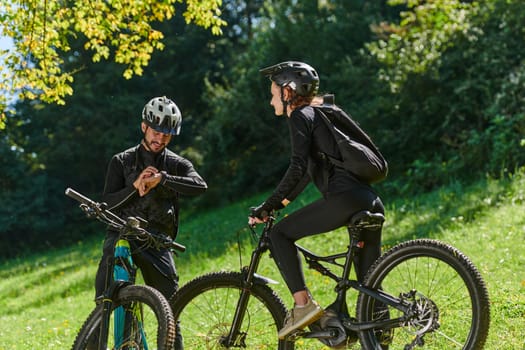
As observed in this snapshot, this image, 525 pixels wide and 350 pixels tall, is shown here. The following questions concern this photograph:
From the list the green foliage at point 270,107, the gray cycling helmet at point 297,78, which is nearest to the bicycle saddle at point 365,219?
the gray cycling helmet at point 297,78

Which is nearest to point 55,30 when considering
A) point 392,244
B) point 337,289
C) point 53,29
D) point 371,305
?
point 53,29

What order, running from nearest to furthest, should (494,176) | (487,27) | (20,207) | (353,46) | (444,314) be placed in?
(444,314)
(494,176)
(487,27)
(353,46)
(20,207)

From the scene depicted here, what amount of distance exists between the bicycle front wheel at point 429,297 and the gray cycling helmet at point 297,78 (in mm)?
1210

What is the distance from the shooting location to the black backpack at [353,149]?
459cm

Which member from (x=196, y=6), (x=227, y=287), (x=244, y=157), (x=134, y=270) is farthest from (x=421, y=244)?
(x=244, y=157)

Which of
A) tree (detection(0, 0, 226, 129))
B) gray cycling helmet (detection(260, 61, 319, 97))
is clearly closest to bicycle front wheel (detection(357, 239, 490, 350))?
gray cycling helmet (detection(260, 61, 319, 97))

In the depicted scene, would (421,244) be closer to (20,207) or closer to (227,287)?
(227,287)

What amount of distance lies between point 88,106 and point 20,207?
538 cm

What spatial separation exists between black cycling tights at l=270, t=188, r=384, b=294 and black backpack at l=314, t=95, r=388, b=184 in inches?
5.1

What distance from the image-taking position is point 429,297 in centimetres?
464

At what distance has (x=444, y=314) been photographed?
470cm

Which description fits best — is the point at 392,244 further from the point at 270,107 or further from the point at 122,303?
the point at 270,107

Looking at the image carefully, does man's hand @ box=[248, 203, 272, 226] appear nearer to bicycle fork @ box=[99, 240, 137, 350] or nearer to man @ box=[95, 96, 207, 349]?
man @ box=[95, 96, 207, 349]

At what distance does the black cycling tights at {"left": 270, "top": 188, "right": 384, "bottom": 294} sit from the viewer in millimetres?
4621
